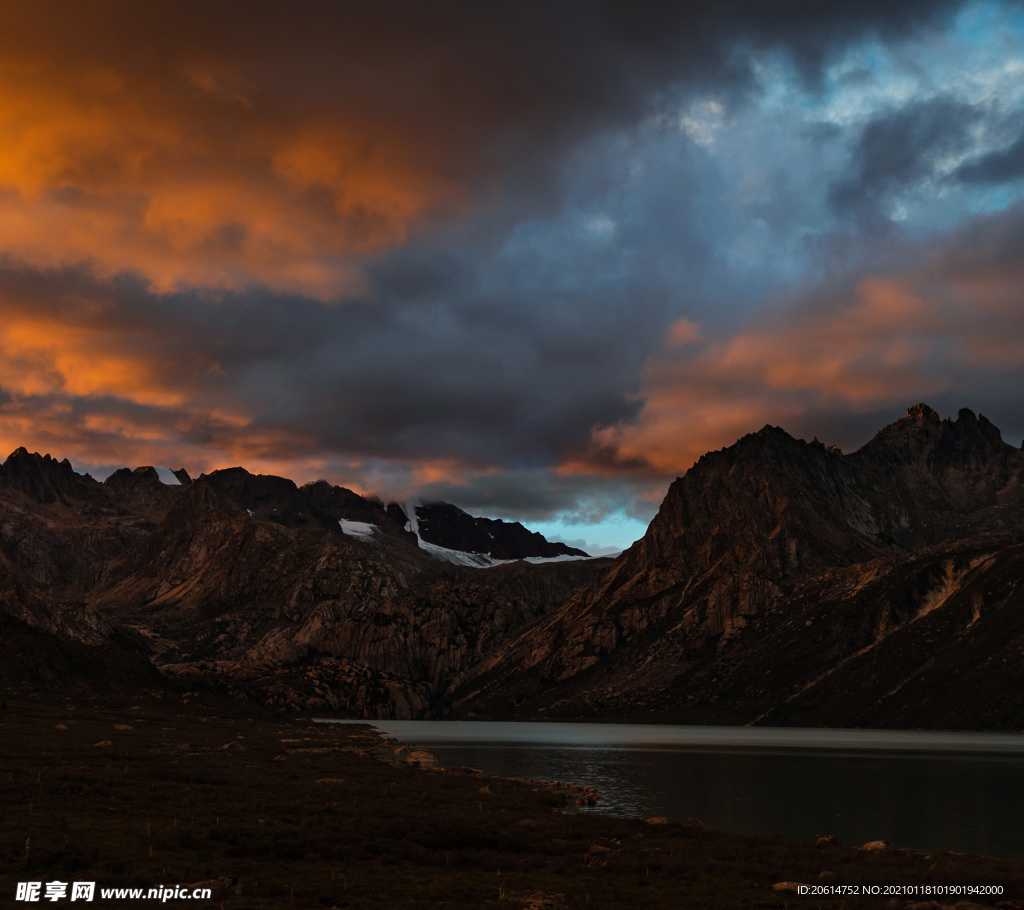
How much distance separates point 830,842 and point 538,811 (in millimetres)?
22296

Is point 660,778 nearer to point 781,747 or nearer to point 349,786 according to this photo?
point 349,786

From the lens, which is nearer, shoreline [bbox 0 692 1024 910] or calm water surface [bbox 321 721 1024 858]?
shoreline [bbox 0 692 1024 910]

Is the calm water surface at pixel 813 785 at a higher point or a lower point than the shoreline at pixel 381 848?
lower

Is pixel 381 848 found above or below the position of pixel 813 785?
above

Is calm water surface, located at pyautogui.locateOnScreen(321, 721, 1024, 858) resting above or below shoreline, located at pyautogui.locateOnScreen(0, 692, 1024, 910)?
below

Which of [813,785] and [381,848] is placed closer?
[381,848]

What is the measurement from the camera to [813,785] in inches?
3991

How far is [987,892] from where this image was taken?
137 feet

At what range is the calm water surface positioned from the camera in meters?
68.3

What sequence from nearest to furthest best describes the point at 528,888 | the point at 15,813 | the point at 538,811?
the point at 528,888 < the point at 15,813 < the point at 538,811

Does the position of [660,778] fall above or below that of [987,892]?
below

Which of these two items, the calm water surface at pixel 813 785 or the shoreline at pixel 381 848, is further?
the calm water surface at pixel 813 785

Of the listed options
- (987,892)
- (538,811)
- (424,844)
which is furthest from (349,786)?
(987,892)

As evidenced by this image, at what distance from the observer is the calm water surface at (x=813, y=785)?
68312 mm
